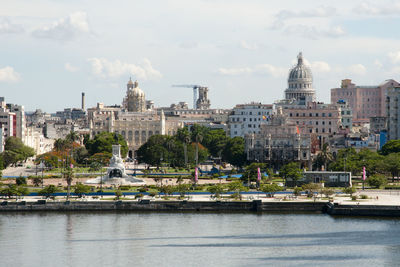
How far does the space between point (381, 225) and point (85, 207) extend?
123 feet

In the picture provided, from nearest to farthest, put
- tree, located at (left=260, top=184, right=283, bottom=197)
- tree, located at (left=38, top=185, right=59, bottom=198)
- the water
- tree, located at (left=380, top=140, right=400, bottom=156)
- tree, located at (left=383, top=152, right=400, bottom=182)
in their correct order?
the water < tree, located at (left=38, top=185, right=59, bottom=198) < tree, located at (left=260, top=184, right=283, bottom=197) < tree, located at (left=383, top=152, right=400, bottom=182) < tree, located at (left=380, top=140, right=400, bottom=156)

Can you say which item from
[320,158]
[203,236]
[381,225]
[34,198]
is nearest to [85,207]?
[34,198]

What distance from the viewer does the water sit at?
92125 mm

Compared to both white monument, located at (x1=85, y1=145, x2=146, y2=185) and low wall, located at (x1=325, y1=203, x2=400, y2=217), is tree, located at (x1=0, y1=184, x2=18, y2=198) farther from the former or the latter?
low wall, located at (x1=325, y1=203, x2=400, y2=217)

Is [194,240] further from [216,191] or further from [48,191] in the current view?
[48,191]

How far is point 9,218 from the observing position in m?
121

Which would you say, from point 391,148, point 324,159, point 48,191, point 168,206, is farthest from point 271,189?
point 391,148

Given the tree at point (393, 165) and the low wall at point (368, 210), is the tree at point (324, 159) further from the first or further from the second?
the low wall at point (368, 210)

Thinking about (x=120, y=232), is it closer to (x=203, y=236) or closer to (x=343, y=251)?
(x=203, y=236)

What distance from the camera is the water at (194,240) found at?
92.1 meters

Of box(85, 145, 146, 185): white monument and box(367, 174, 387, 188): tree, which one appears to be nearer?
box(367, 174, 387, 188): tree

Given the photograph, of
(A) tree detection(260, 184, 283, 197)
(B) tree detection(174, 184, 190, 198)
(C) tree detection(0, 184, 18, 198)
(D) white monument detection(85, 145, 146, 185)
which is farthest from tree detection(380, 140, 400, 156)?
(C) tree detection(0, 184, 18, 198)

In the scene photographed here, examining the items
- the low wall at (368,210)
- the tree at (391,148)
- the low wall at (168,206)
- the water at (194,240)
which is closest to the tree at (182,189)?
the low wall at (168,206)

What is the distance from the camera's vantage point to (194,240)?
102625 millimetres
